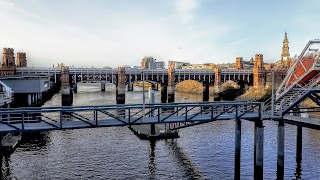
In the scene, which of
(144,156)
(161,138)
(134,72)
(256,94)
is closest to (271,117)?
→ (144,156)

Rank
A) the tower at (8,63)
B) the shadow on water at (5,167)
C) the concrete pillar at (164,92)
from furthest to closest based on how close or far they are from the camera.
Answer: the concrete pillar at (164,92), the tower at (8,63), the shadow on water at (5,167)

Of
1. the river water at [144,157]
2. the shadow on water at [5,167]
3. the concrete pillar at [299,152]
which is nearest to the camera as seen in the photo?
the shadow on water at [5,167]

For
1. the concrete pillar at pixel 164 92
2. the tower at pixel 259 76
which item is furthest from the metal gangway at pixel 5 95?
the tower at pixel 259 76

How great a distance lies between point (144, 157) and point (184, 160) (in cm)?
497

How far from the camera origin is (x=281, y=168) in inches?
1284

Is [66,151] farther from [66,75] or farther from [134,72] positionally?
[134,72]

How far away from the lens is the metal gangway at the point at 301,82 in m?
31.7

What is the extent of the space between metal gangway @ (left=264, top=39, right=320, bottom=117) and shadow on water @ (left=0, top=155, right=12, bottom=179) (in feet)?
90.7

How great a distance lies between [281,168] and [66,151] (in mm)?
26837

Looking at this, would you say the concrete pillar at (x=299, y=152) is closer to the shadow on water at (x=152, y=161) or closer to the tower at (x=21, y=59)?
the shadow on water at (x=152, y=161)

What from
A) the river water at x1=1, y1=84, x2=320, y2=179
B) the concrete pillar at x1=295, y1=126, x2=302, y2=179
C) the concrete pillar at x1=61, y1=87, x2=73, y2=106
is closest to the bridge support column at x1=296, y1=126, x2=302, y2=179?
the concrete pillar at x1=295, y1=126, x2=302, y2=179

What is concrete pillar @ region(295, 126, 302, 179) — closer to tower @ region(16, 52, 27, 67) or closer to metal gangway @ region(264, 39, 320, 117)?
metal gangway @ region(264, 39, 320, 117)

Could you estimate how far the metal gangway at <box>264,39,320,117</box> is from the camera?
104 feet

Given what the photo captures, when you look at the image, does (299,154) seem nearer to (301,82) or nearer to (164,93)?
(301,82)
